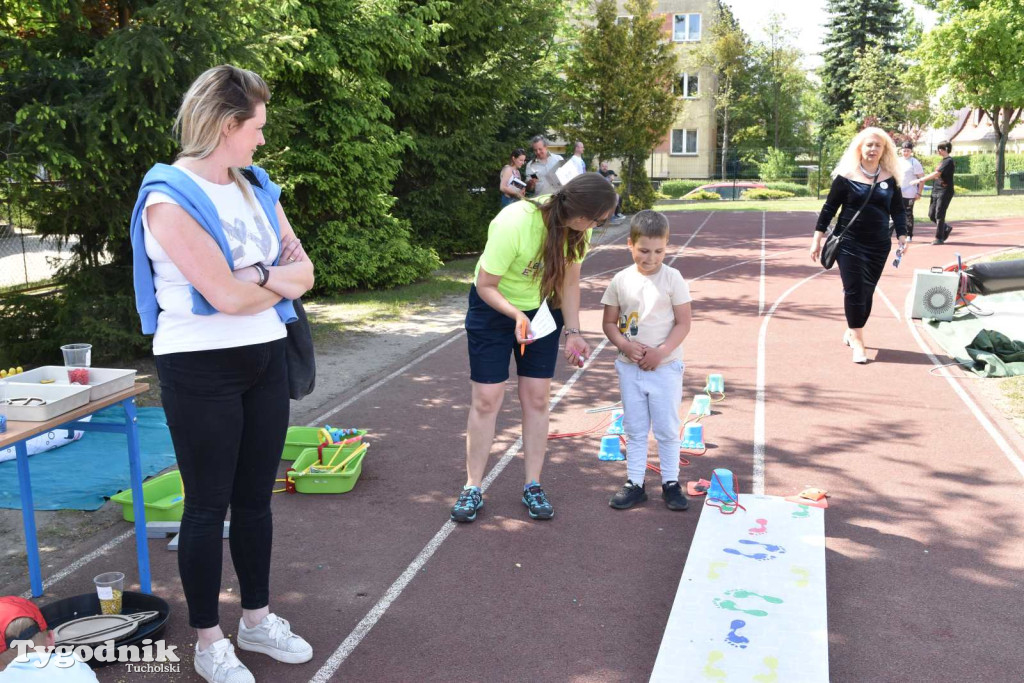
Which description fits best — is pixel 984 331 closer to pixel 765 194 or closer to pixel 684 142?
pixel 765 194

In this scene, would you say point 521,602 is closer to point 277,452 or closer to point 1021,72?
point 277,452

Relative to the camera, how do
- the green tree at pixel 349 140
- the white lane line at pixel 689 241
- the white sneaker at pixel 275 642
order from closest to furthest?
the white sneaker at pixel 275 642, the green tree at pixel 349 140, the white lane line at pixel 689 241

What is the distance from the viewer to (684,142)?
164ft

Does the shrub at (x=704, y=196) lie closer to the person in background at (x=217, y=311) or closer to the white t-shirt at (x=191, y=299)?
the person in background at (x=217, y=311)

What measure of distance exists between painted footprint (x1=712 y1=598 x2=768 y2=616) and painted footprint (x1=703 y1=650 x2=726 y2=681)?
0.35 meters

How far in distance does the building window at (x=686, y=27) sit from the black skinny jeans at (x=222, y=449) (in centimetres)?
5051

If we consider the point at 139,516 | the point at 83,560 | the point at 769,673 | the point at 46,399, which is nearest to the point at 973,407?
the point at 769,673

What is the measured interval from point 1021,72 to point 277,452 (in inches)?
1371

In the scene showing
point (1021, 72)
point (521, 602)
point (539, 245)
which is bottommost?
point (521, 602)

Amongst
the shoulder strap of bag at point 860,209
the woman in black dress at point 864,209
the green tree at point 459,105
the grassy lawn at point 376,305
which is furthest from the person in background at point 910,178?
the shoulder strap of bag at point 860,209

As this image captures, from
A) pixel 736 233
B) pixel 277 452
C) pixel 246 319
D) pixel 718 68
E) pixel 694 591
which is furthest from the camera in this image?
pixel 718 68

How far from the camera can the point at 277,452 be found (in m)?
3.31

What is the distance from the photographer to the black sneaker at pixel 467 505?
4.89 metres

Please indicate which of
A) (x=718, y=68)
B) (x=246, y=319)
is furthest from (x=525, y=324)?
(x=718, y=68)
